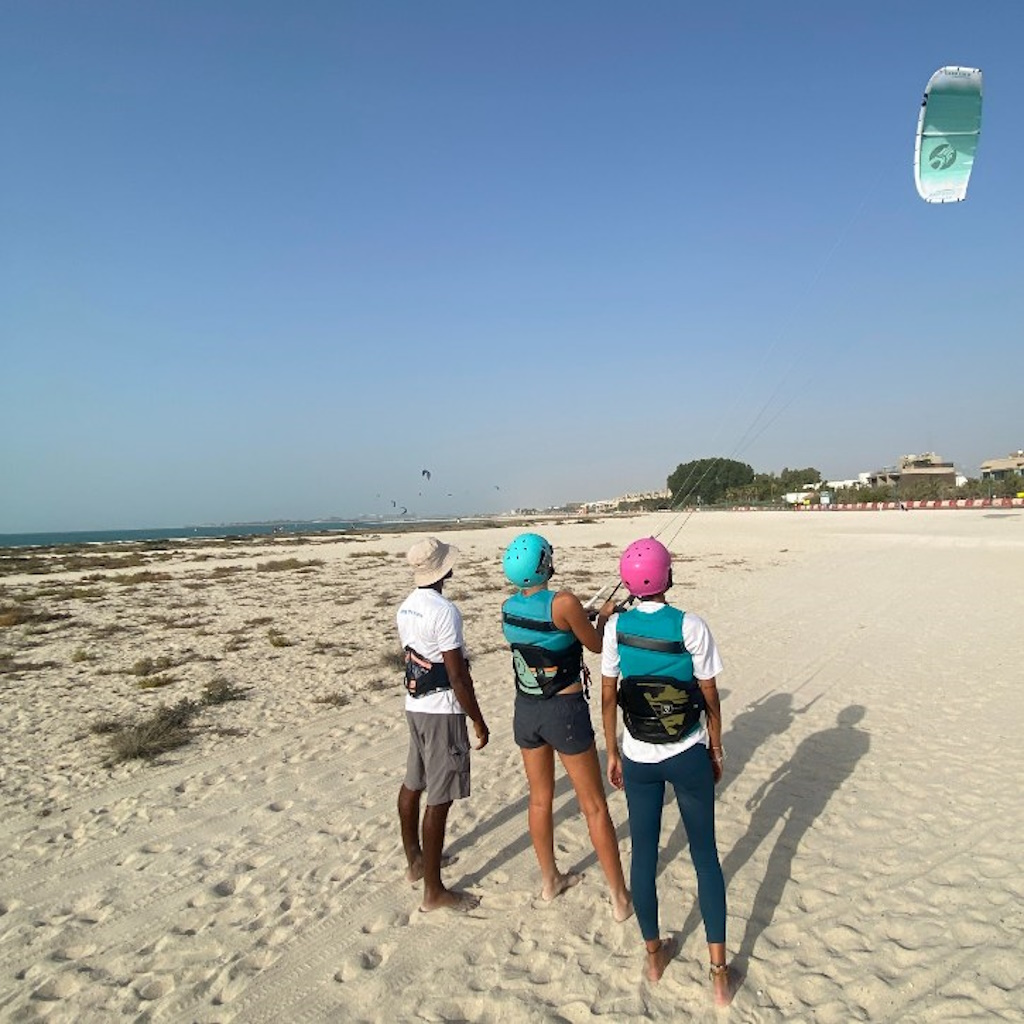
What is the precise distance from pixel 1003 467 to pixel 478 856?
115335mm

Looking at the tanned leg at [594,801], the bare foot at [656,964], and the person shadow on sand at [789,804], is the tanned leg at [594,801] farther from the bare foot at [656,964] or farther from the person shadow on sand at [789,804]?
the person shadow on sand at [789,804]

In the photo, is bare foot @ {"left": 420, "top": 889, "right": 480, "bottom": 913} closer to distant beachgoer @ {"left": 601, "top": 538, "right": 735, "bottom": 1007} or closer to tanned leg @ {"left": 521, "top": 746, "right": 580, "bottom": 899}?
tanned leg @ {"left": 521, "top": 746, "right": 580, "bottom": 899}

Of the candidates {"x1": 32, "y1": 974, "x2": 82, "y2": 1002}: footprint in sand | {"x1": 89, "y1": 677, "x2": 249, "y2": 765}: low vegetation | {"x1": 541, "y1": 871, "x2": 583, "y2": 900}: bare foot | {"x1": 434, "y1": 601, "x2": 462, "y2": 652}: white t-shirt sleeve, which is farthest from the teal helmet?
{"x1": 89, "y1": 677, "x2": 249, "y2": 765}: low vegetation

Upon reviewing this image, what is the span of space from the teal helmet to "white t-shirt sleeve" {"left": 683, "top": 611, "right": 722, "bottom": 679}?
794mm

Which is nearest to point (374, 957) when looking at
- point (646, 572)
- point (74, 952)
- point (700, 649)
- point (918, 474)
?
point (74, 952)

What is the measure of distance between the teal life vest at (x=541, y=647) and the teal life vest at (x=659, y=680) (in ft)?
1.51

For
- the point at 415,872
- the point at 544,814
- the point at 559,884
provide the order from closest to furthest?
the point at 544,814 < the point at 559,884 < the point at 415,872

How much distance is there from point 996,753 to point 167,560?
123ft

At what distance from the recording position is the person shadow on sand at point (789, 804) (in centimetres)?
384

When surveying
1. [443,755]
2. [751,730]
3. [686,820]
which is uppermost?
[443,755]

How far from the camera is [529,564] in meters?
3.46

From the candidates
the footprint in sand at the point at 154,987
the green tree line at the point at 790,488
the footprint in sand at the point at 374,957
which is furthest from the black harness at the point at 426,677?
the green tree line at the point at 790,488

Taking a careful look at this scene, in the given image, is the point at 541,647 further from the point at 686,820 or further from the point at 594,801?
the point at 686,820

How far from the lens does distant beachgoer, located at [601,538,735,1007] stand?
2977 mm
